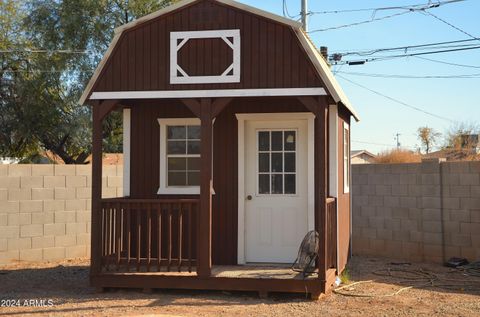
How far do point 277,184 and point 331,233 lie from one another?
1149 mm

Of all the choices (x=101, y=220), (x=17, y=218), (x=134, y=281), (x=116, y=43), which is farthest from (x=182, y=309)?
(x=17, y=218)

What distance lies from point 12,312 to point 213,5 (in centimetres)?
459

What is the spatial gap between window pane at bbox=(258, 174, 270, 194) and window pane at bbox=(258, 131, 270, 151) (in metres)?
0.40

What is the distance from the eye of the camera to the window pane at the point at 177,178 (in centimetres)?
909

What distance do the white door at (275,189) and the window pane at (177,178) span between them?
3.12 feet

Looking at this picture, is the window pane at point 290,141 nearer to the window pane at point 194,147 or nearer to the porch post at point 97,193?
the window pane at point 194,147

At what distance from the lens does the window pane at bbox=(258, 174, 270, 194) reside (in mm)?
8945

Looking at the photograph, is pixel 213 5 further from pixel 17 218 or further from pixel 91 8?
pixel 91 8

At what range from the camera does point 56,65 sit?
73.4 ft

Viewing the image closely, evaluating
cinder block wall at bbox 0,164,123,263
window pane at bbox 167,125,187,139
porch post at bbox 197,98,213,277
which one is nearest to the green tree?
cinder block wall at bbox 0,164,123,263

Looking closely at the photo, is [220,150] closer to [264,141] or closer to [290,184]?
[264,141]

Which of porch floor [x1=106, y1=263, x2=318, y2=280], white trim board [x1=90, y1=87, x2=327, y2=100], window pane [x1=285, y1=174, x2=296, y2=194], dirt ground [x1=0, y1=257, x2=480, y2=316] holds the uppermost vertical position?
white trim board [x1=90, y1=87, x2=327, y2=100]

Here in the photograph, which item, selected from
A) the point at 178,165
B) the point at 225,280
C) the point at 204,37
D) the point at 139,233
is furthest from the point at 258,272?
the point at 204,37

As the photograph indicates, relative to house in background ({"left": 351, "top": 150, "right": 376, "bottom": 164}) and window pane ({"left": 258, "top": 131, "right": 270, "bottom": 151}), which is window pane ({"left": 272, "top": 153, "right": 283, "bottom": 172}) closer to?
window pane ({"left": 258, "top": 131, "right": 270, "bottom": 151})
